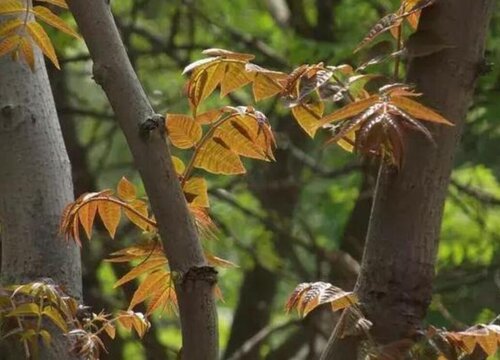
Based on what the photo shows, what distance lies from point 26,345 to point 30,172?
25cm

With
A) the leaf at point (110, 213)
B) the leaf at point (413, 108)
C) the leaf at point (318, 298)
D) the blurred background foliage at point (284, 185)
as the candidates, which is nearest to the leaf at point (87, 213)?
the leaf at point (110, 213)

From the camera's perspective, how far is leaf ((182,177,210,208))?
1138mm

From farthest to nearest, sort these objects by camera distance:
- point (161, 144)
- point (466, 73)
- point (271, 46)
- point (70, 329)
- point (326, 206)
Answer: point (271, 46)
point (326, 206)
point (70, 329)
point (466, 73)
point (161, 144)

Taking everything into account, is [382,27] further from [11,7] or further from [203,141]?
[11,7]

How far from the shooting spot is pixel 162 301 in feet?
3.92

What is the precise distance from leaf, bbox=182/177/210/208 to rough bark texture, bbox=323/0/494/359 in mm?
201

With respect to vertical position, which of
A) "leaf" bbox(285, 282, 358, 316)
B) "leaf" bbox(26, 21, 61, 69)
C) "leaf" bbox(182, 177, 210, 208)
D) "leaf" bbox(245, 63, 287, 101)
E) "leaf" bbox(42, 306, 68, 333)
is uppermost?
"leaf" bbox(26, 21, 61, 69)

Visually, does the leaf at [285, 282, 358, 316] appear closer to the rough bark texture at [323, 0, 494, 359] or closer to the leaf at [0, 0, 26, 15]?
the rough bark texture at [323, 0, 494, 359]

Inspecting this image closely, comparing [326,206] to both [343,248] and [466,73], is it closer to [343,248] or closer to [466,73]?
[343,248]

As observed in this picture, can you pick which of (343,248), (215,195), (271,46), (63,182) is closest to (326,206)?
(343,248)

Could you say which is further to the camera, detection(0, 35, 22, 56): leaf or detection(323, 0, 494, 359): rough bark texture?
detection(0, 35, 22, 56): leaf

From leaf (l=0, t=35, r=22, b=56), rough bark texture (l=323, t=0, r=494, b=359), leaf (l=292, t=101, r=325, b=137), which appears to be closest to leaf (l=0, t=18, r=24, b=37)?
leaf (l=0, t=35, r=22, b=56)

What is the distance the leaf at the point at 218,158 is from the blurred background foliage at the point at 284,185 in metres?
1.67

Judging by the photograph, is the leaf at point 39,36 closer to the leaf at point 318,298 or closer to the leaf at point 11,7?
the leaf at point 11,7
